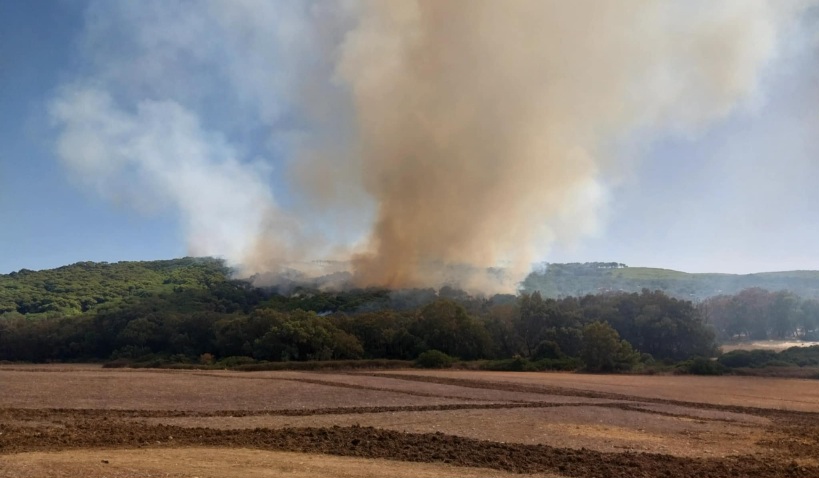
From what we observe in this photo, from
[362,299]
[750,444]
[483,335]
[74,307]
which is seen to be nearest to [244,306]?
[362,299]

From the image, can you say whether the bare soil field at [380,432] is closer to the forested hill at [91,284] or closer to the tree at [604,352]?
the tree at [604,352]

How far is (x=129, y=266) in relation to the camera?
613ft

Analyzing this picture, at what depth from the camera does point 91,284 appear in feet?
473

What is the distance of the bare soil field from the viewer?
44.9 feet

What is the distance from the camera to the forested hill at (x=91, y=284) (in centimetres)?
12188

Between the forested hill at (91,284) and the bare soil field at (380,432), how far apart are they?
320 ft

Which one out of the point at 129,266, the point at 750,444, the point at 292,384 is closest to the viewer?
the point at 750,444

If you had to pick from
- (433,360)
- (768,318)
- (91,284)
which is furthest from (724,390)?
(91,284)

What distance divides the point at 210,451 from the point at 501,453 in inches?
297

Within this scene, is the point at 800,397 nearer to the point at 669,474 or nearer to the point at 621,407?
the point at 621,407

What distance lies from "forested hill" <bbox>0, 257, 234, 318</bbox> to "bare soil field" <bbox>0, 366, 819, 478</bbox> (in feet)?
320

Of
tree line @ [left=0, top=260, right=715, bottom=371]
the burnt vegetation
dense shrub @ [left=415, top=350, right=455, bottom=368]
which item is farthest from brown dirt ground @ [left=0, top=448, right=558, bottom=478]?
tree line @ [left=0, top=260, right=715, bottom=371]

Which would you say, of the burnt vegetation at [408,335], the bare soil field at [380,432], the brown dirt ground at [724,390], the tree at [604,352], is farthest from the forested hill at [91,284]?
the brown dirt ground at [724,390]

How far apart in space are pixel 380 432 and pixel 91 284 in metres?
146
